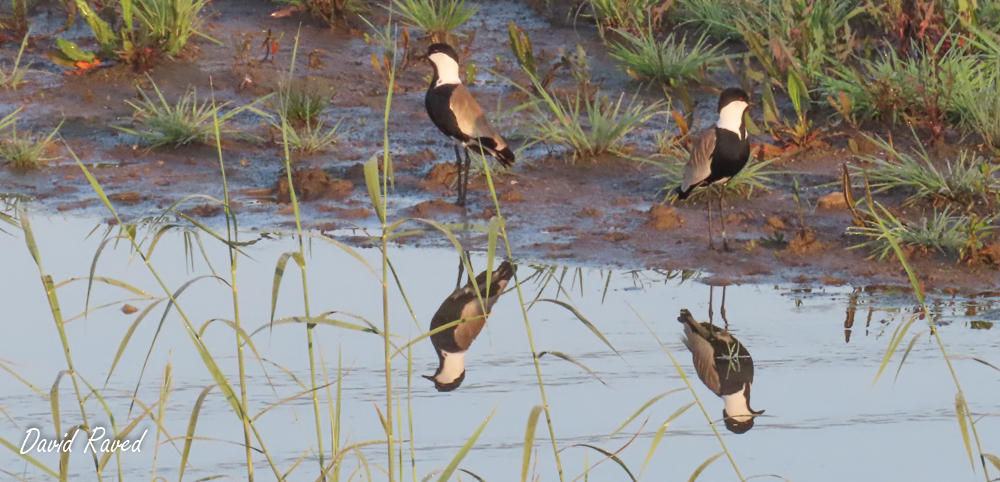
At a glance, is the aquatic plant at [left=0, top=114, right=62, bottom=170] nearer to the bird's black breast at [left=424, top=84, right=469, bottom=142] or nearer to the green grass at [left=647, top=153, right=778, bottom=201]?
the bird's black breast at [left=424, top=84, right=469, bottom=142]

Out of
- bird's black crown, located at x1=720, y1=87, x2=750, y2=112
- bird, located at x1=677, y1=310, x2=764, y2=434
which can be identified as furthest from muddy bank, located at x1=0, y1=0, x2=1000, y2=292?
bird, located at x1=677, y1=310, x2=764, y2=434

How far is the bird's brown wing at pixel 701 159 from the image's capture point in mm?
5797

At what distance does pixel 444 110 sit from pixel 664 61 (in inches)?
88.4

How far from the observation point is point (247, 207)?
22.1 feet

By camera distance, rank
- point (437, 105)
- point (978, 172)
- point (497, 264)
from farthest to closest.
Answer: point (437, 105) < point (978, 172) < point (497, 264)

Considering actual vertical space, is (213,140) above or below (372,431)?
below

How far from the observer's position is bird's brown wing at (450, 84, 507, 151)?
664 centimetres

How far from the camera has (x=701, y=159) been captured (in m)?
5.84

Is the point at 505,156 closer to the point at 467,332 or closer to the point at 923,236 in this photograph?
the point at 923,236

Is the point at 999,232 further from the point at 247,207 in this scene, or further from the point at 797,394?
the point at 247,207

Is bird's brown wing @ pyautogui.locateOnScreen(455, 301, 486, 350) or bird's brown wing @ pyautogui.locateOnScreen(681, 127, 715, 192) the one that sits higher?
bird's brown wing @ pyautogui.locateOnScreen(681, 127, 715, 192)

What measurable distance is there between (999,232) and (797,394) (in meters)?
2.51

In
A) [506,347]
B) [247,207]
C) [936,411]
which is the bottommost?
[247,207]

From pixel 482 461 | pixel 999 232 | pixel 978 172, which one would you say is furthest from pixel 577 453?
pixel 978 172
